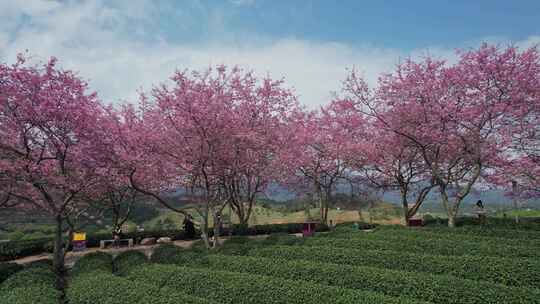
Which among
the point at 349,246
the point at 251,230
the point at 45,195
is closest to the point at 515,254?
the point at 349,246

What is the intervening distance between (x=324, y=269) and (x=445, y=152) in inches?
455

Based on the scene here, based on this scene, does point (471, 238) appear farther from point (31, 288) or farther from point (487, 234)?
point (31, 288)

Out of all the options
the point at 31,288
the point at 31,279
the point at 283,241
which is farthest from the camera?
the point at 283,241

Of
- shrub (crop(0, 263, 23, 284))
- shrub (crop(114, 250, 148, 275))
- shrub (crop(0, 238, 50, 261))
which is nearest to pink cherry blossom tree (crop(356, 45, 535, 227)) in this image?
shrub (crop(114, 250, 148, 275))

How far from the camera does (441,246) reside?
9.33 metres

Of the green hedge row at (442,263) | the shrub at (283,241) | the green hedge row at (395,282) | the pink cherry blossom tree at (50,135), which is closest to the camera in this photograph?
the green hedge row at (395,282)

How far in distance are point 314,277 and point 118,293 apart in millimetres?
4147

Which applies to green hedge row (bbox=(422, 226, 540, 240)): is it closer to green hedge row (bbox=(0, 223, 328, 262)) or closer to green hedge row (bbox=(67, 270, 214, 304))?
green hedge row (bbox=(0, 223, 328, 262))

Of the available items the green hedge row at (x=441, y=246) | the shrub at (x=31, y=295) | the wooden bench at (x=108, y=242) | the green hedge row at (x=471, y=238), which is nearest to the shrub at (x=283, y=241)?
the green hedge row at (x=441, y=246)

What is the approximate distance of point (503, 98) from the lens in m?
11.9

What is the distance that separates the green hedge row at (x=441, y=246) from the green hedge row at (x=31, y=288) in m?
7.58

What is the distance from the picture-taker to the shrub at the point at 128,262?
8761mm

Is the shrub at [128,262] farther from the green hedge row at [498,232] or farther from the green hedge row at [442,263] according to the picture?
the green hedge row at [498,232]

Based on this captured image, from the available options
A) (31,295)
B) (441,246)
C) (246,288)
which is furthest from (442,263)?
(31,295)
